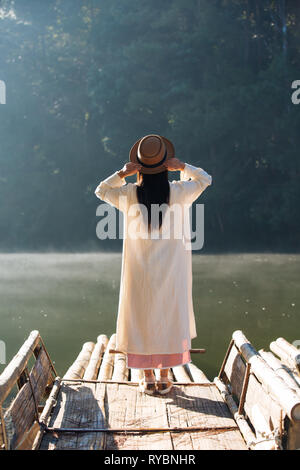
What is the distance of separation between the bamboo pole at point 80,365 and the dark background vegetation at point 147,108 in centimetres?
861

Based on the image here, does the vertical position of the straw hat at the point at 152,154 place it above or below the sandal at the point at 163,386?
above

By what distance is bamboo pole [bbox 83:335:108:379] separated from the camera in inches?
131

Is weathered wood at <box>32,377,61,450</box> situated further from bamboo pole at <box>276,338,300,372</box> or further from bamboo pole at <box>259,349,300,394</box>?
bamboo pole at <box>276,338,300,372</box>

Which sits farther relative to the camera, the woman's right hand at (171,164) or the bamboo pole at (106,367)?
the bamboo pole at (106,367)

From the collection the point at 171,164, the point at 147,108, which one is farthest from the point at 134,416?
the point at 147,108

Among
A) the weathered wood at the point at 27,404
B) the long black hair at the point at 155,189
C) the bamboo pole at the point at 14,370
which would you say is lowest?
the weathered wood at the point at 27,404

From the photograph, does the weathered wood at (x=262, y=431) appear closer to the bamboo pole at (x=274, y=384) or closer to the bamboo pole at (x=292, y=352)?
the bamboo pole at (x=274, y=384)

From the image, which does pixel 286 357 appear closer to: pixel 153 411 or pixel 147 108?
pixel 153 411

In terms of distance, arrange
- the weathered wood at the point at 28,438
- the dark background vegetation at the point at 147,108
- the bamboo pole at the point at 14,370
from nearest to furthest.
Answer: the weathered wood at the point at 28,438 < the bamboo pole at the point at 14,370 < the dark background vegetation at the point at 147,108

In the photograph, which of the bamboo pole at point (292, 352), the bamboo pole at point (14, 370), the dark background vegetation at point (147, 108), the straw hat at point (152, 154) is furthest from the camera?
the dark background vegetation at point (147, 108)

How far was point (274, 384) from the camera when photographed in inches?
73.9

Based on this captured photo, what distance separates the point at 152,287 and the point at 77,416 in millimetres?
647

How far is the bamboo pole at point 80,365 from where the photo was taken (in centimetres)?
325

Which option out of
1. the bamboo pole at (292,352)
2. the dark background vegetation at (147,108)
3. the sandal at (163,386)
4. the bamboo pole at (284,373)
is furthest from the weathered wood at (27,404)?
the dark background vegetation at (147,108)
